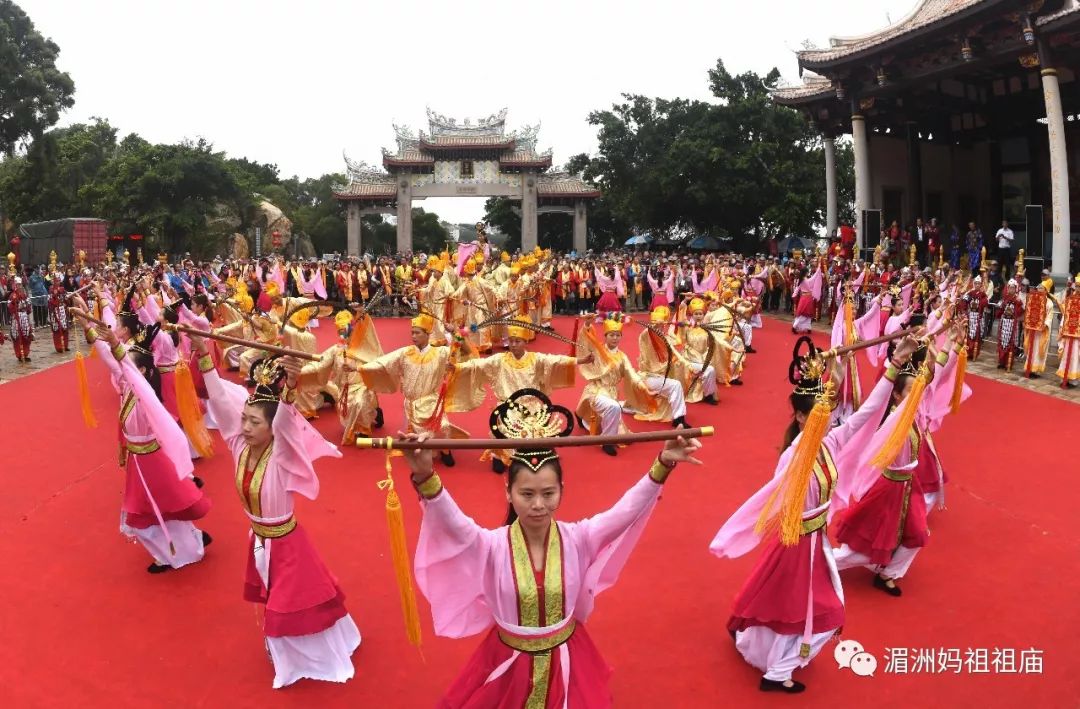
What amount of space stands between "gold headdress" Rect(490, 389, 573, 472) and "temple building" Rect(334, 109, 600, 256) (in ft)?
95.8

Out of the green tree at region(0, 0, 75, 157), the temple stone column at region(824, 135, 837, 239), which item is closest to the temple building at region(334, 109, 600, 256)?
the green tree at region(0, 0, 75, 157)

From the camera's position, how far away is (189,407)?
4.50 m

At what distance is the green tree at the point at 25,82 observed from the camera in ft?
82.9

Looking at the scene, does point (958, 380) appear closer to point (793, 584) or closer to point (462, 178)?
point (793, 584)

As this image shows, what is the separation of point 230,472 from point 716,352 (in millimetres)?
6737

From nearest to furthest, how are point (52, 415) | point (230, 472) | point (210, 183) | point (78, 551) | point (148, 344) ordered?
point (78, 551), point (148, 344), point (230, 472), point (52, 415), point (210, 183)

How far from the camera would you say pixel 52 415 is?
9.54 m

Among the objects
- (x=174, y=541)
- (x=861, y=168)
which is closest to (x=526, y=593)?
(x=174, y=541)

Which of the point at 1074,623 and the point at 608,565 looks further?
the point at 1074,623

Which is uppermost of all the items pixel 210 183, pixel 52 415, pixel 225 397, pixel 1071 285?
pixel 210 183

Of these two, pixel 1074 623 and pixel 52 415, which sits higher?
pixel 52 415

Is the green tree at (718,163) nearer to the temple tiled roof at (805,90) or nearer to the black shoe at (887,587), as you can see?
the temple tiled roof at (805,90)

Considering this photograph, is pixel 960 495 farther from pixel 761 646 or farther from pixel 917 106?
pixel 917 106

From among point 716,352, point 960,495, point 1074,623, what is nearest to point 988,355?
point 716,352
